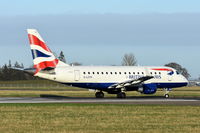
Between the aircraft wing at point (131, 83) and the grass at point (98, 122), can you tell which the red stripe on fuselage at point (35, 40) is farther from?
the grass at point (98, 122)

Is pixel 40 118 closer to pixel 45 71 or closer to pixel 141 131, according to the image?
pixel 141 131

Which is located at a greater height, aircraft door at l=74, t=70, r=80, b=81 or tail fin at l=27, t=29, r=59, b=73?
tail fin at l=27, t=29, r=59, b=73

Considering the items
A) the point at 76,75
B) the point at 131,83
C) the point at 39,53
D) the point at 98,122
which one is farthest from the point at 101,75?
the point at 98,122

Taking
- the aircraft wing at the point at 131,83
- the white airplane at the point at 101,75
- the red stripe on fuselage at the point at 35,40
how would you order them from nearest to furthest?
the white airplane at the point at 101,75 → the red stripe on fuselage at the point at 35,40 → the aircraft wing at the point at 131,83

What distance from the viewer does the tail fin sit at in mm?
52125

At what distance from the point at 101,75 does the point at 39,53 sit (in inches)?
297

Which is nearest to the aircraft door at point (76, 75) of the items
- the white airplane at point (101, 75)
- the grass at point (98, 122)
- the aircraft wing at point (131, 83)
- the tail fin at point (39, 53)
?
the white airplane at point (101, 75)

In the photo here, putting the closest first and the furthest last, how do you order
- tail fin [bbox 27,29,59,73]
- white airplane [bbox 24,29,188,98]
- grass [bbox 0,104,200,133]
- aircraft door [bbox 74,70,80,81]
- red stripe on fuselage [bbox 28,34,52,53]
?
grass [bbox 0,104,200,133] < tail fin [bbox 27,29,59,73] < white airplane [bbox 24,29,188,98] < red stripe on fuselage [bbox 28,34,52,53] < aircraft door [bbox 74,70,80,81]

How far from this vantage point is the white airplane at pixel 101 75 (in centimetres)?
5225

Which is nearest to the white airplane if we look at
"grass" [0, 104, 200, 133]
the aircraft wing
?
the aircraft wing

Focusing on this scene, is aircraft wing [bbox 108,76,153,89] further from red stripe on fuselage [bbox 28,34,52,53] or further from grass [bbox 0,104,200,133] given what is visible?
grass [bbox 0,104,200,133]

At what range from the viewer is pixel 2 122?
81.6ft

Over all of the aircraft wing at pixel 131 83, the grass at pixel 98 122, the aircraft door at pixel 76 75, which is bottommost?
the grass at pixel 98 122

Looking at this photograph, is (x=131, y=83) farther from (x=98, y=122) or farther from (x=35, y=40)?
(x=98, y=122)
